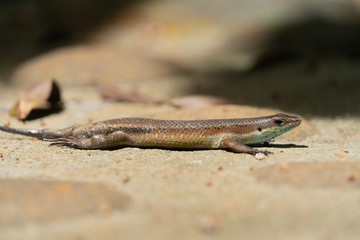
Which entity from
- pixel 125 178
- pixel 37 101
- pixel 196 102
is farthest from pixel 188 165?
pixel 37 101

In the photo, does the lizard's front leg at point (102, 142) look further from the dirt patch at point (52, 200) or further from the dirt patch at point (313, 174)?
the dirt patch at point (313, 174)

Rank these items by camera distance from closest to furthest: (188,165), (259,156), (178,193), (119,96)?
(178,193), (188,165), (259,156), (119,96)

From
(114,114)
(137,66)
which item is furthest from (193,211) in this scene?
(137,66)

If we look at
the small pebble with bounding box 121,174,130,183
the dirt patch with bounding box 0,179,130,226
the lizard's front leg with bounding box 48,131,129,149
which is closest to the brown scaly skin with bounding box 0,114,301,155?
the lizard's front leg with bounding box 48,131,129,149

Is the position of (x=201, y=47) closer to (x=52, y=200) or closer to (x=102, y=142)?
(x=102, y=142)

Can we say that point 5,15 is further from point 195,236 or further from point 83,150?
point 195,236

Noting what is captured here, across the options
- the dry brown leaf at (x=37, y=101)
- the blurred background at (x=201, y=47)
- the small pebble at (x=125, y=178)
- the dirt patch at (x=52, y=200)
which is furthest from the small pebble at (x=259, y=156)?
the dry brown leaf at (x=37, y=101)
